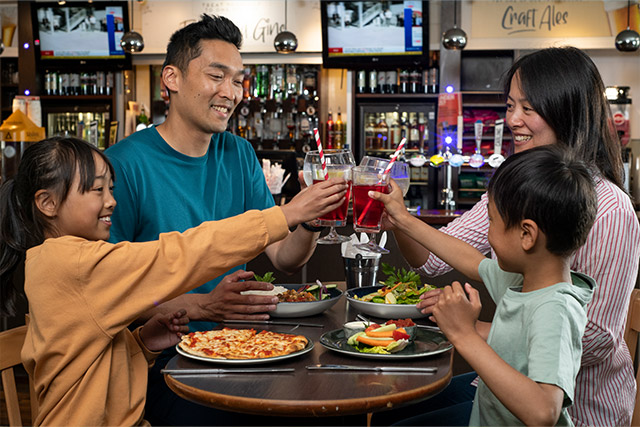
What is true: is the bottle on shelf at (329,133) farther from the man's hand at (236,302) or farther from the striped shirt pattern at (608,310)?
the striped shirt pattern at (608,310)

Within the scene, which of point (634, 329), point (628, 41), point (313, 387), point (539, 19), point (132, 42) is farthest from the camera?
point (539, 19)

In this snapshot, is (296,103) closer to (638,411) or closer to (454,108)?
(454,108)

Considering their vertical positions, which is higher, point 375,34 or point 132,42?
point 375,34

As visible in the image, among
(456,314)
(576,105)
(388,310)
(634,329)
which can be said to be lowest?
(634,329)

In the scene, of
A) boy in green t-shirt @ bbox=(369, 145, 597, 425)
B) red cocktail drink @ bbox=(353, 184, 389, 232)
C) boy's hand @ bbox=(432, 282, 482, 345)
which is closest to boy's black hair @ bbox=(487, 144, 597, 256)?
boy in green t-shirt @ bbox=(369, 145, 597, 425)

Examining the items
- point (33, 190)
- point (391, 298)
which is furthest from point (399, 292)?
point (33, 190)

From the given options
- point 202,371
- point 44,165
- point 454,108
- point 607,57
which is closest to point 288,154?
point 454,108

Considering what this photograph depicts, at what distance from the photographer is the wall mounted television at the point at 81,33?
7.60m

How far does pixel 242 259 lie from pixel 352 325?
1.08ft

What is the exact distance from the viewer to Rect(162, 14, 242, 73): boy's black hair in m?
2.33

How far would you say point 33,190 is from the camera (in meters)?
1.67

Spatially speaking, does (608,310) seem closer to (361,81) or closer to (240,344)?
(240,344)

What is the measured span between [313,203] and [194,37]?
1.02 m

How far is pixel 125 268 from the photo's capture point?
1.51 m
